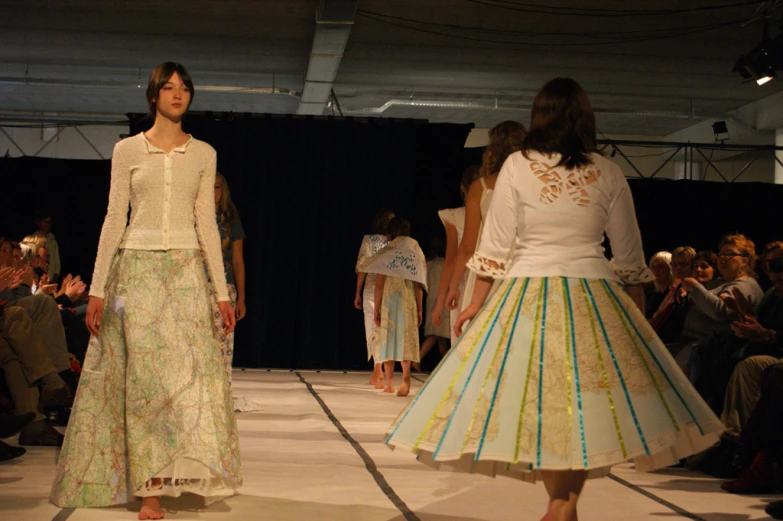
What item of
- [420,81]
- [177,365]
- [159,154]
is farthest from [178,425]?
[420,81]

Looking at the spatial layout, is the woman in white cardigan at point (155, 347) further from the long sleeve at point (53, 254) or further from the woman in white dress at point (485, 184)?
the long sleeve at point (53, 254)

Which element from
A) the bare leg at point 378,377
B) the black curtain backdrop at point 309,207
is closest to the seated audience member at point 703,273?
the bare leg at point 378,377

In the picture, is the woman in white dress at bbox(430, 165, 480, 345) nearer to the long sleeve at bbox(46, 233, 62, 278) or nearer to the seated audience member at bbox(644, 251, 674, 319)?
the seated audience member at bbox(644, 251, 674, 319)

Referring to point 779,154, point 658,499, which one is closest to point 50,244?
point 658,499

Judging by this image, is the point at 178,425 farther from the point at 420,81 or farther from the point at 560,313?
the point at 420,81

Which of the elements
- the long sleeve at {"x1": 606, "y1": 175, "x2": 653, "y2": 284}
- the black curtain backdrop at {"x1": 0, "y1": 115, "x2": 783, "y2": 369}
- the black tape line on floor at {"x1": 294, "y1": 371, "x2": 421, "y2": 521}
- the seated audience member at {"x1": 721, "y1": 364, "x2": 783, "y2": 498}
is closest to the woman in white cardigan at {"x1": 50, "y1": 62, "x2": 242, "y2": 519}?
the black tape line on floor at {"x1": 294, "y1": 371, "x2": 421, "y2": 521}

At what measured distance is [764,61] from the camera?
306 inches

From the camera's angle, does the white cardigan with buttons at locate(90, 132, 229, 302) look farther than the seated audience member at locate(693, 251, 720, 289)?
Result: No

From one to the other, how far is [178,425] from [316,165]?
7.17 metres

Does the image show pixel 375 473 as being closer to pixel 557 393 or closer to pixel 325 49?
pixel 557 393

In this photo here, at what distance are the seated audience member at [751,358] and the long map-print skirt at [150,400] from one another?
1968 mm

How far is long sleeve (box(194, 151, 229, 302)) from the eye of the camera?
3.00 m

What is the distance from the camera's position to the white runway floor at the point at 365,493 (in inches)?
116

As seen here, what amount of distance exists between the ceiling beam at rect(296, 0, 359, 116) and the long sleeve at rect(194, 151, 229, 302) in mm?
5370
